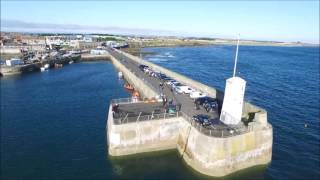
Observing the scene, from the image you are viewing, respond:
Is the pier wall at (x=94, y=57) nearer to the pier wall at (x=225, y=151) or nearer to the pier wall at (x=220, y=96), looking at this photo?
the pier wall at (x=220, y=96)

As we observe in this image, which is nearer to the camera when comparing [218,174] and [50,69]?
[218,174]

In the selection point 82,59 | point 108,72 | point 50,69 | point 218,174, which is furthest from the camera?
point 82,59

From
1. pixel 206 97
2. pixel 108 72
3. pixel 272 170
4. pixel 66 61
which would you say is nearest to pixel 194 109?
pixel 206 97

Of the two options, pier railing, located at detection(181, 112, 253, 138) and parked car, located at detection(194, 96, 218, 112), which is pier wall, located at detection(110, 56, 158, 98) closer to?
parked car, located at detection(194, 96, 218, 112)

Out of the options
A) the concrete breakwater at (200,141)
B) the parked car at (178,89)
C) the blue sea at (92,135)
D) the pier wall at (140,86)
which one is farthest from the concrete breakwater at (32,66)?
the concrete breakwater at (200,141)

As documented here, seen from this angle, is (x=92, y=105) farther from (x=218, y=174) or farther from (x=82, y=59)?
(x=82, y=59)

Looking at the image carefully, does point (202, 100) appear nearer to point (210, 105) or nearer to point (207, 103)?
point (207, 103)

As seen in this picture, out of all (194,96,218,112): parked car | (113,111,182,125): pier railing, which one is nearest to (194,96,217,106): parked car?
(194,96,218,112): parked car
